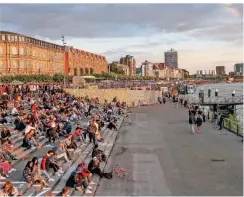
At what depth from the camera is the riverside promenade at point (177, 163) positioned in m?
13.2

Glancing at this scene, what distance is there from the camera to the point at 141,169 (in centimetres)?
1605

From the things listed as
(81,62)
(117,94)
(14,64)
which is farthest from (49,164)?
(81,62)

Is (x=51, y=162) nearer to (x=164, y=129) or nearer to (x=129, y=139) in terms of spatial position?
(x=129, y=139)

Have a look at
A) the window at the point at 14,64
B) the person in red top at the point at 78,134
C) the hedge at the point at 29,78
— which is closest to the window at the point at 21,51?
the window at the point at 14,64

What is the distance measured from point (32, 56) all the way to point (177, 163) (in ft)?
238

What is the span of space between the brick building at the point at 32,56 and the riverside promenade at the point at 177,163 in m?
43.9

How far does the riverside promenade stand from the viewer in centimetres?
1321

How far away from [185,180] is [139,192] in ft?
7.45

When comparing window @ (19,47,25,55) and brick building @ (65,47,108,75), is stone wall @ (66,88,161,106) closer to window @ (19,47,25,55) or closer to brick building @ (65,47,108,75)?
window @ (19,47,25,55)

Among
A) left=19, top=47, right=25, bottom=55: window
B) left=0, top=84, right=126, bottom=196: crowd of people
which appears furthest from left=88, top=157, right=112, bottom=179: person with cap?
left=19, top=47, right=25, bottom=55: window

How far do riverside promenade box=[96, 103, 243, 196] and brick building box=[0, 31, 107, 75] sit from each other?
43.9m

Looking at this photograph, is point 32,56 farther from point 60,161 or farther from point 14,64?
point 60,161

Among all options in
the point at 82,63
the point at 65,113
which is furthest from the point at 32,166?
the point at 82,63

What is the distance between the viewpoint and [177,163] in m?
17.1
